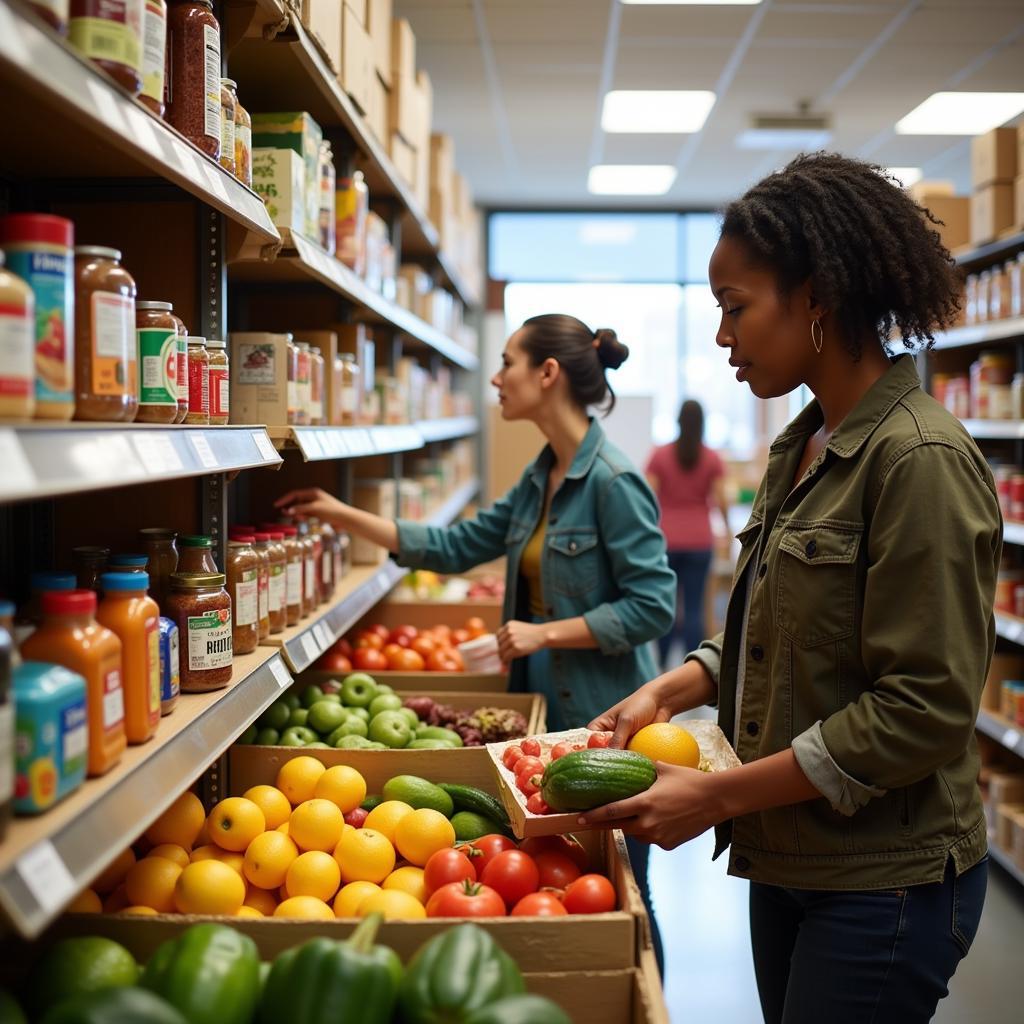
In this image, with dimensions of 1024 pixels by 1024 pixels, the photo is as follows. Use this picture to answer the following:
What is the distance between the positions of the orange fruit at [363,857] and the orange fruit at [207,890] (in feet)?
0.77

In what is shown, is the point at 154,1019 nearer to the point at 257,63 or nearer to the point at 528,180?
the point at 257,63

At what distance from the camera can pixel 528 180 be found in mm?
9461

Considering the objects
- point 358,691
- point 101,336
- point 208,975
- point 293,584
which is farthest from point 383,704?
point 101,336

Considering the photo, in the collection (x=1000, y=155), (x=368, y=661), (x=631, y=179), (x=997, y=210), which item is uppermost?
(x=631, y=179)

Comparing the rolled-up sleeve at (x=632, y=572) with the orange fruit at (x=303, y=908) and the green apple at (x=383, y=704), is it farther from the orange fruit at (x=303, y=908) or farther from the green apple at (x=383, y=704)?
the orange fruit at (x=303, y=908)

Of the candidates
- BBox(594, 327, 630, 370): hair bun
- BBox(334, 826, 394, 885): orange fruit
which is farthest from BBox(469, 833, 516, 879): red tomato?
BBox(594, 327, 630, 370): hair bun

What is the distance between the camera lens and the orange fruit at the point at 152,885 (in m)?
1.65

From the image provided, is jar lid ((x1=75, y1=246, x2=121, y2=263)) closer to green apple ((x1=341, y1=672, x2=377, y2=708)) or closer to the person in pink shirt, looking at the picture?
green apple ((x1=341, y1=672, x2=377, y2=708))

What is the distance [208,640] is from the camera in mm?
1690

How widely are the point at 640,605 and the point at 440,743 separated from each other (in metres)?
0.64

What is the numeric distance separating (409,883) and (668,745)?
0.49 m

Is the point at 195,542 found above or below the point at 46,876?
above

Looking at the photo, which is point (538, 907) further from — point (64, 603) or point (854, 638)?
point (64, 603)

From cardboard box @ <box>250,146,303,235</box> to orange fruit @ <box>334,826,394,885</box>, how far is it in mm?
1233
